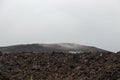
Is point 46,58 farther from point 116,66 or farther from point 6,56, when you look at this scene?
point 116,66

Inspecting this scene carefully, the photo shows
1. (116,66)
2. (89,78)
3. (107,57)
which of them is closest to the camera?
(89,78)

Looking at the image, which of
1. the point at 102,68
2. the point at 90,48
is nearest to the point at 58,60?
the point at 102,68

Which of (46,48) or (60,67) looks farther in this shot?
(46,48)

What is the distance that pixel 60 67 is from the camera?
13289 millimetres

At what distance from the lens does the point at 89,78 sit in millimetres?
11328

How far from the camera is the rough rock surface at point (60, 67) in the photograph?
38.5 feet

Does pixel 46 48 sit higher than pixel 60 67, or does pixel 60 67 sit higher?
pixel 46 48

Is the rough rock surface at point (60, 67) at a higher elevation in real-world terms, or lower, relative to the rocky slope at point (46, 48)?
lower

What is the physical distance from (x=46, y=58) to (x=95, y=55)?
1950mm

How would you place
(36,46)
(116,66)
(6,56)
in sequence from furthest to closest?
(36,46)
(6,56)
(116,66)

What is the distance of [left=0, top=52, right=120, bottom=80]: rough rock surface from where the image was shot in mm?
11732

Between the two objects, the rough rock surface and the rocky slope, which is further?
the rocky slope

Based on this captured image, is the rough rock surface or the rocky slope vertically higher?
the rocky slope

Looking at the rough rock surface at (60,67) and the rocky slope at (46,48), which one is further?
the rocky slope at (46,48)
